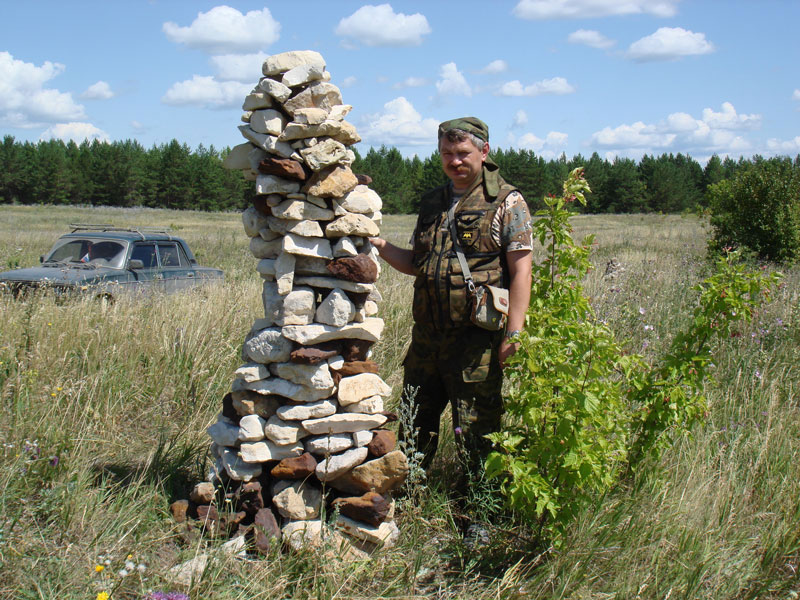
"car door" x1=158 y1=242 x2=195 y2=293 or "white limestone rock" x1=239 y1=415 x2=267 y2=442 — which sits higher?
"car door" x1=158 y1=242 x2=195 y2=293

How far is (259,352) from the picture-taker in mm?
3262

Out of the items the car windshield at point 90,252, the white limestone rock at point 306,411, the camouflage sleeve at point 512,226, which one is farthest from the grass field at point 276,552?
the car windshield at point 90,252

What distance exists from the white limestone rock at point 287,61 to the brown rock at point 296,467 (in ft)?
6.52

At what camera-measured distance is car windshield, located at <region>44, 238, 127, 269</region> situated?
9.09m

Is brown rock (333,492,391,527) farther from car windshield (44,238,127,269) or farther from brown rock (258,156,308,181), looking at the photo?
car windshield (44,238,127,269)

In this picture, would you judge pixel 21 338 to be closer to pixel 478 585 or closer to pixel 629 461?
pixel 478 585

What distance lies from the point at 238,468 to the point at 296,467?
0.32 meters

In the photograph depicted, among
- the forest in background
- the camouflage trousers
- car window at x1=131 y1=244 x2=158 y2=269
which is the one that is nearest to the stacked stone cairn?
the camouflage trousers

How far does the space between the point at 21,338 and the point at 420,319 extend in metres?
3.57

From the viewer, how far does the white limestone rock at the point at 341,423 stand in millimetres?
3172

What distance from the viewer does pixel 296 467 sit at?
3.11 m

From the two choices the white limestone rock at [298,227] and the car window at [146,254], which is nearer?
the white limestone rock at [298,227]

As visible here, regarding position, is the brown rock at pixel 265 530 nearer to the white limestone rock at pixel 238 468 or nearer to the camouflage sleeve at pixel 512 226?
the white limestone rock at pixel 238 468

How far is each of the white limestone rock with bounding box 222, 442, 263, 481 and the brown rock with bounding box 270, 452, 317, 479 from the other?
10 centimetres
